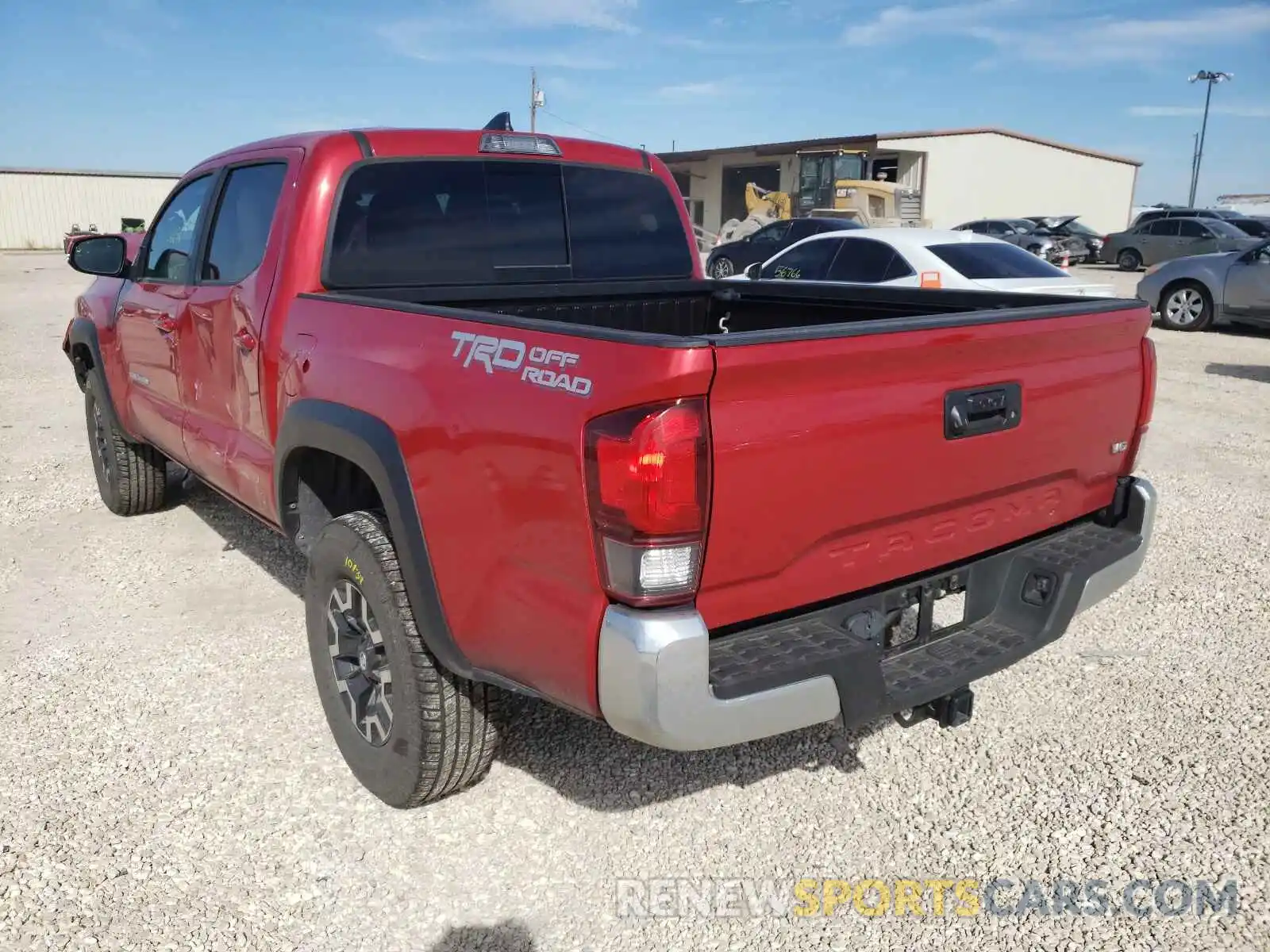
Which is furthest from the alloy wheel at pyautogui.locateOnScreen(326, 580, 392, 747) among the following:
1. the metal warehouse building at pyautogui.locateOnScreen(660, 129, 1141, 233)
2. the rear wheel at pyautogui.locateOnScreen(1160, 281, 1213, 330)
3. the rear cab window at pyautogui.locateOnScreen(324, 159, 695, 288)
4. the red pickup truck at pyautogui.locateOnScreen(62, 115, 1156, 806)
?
the metal warehouse building at pyautogui.locateOnScreen(660, 129, 1141, 233)

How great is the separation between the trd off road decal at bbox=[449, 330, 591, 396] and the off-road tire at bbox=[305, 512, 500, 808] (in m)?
0.72

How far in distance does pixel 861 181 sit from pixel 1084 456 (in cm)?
3039

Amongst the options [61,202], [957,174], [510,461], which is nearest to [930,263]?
[510,461]

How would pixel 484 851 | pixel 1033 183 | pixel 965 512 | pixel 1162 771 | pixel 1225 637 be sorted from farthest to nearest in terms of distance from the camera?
pixel 1033 183, pixel 1225 637, pixel 1162 771, pixel 484 851, pixel 965 512

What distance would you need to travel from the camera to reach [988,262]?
10156 mm

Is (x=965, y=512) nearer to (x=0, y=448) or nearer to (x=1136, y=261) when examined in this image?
(x=0, y=448)

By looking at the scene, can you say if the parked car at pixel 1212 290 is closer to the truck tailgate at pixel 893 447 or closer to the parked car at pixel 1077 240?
the truck tailgate at pixel 893 447

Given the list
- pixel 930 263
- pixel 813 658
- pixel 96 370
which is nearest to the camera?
pixel 813 658

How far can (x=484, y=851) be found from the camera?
2938 millimetres

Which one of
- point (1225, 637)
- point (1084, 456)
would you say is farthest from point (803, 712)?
point (1225, 637)

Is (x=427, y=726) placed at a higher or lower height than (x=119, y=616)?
higher

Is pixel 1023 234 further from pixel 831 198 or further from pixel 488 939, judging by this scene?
pixel 488 939

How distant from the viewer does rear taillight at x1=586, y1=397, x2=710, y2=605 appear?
6.85ft

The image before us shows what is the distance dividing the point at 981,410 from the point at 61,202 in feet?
172
